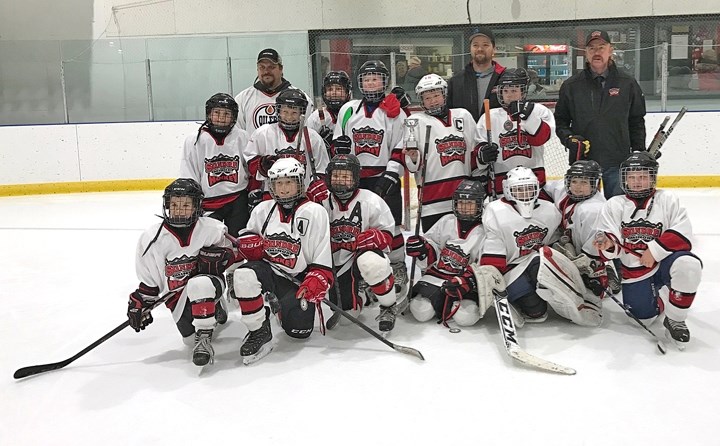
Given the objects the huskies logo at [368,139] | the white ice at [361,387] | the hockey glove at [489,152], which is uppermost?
the huskies logo at [368,139]

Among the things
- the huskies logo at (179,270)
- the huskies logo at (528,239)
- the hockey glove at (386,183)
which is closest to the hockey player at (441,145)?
the hockey glove at (386,183)

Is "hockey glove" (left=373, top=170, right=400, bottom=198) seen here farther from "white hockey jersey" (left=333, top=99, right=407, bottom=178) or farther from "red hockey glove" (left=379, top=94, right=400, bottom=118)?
"red hockey glove" (left=379, top=94, right=400, bottom=118)

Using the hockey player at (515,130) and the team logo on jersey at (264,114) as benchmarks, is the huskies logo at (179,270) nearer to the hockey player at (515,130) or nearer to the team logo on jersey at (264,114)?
the team logo on jersey at (264,114)

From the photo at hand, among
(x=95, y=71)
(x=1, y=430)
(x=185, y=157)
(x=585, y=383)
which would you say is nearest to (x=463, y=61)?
(x=95, y=71)

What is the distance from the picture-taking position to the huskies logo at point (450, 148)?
334 centimetres

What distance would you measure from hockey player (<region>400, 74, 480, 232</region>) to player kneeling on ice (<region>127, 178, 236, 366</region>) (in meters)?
1.12

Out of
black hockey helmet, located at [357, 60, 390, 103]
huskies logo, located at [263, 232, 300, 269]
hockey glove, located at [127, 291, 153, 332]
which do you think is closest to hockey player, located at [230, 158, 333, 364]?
huskies logo, located at [263, 232, 300, 269]

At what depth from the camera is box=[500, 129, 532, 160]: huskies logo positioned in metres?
3.30

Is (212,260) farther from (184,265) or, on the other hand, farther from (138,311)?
(138,311)

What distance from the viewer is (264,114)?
371cm

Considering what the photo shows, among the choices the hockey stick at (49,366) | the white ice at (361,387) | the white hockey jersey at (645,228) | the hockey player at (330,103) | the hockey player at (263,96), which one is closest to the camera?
the white ice at (361,387)

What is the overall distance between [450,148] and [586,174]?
0.67 meters

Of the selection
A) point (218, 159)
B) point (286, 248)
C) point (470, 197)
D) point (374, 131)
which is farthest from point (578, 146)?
point (218, 159)

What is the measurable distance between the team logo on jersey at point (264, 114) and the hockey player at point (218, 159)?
0.26 m
